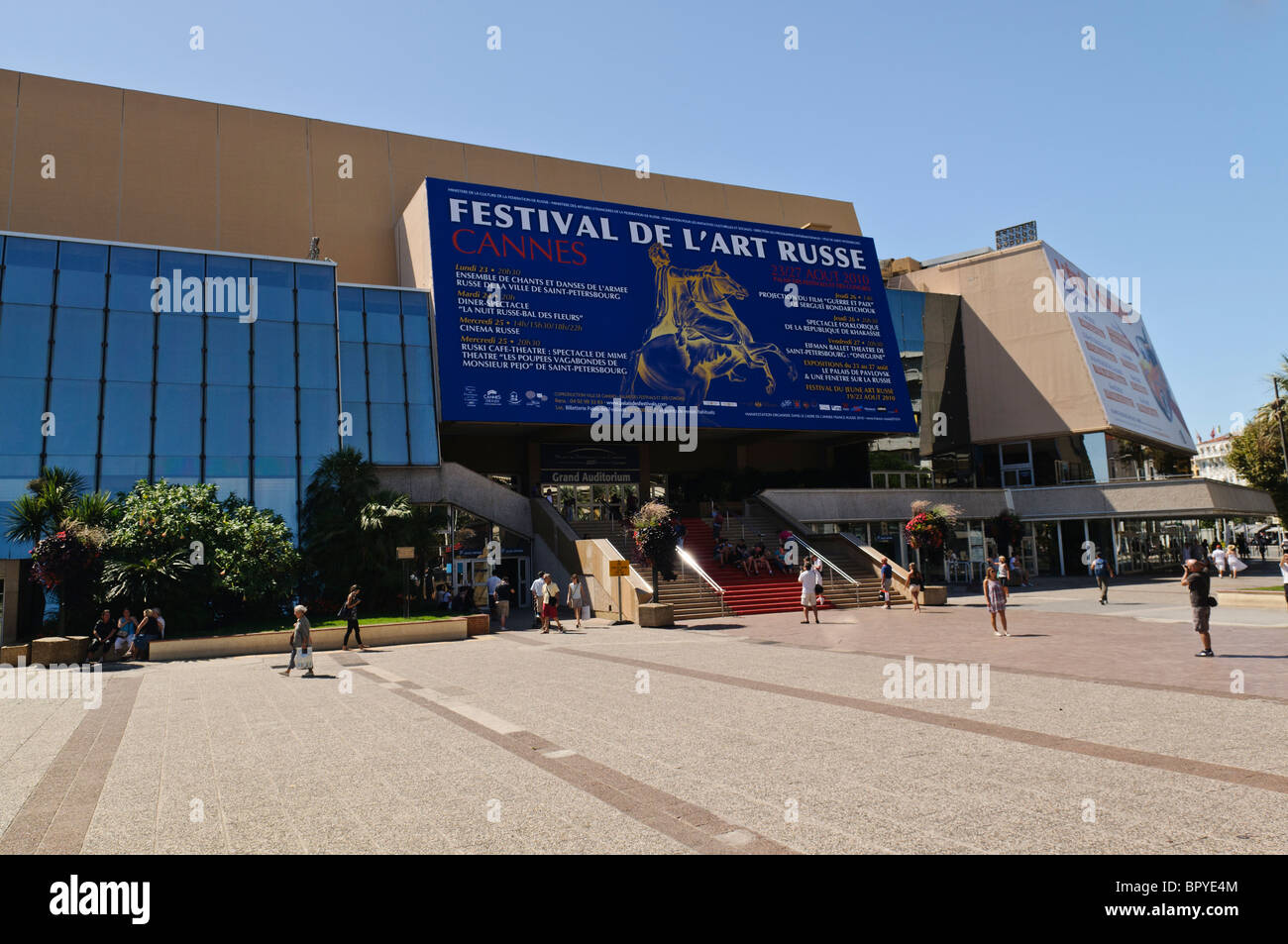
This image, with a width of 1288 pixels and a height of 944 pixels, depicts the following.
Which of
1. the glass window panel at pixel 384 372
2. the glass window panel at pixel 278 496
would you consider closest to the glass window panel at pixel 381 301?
the glass window panel at pixel 384 372

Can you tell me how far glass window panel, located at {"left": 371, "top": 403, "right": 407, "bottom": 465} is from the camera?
101 feet

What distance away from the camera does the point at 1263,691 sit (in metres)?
10.2

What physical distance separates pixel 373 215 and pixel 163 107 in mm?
9504

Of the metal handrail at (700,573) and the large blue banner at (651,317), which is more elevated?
the large blue banner at (651,317)

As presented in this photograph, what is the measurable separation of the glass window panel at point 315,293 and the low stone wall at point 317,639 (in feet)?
47.6

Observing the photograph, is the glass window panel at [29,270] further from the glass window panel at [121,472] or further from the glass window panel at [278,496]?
the glass window panel at [278,496]

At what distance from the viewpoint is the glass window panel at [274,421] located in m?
29.0

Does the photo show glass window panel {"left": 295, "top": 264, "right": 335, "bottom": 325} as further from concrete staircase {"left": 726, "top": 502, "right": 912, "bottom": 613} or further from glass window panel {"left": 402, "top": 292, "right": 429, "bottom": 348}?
concrete staircase {"left": 726, "top": 502, "right": 912, "bottom": 613}

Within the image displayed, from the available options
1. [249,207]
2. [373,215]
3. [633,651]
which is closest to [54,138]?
[249,207]

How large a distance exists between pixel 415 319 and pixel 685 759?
29239 millimetres

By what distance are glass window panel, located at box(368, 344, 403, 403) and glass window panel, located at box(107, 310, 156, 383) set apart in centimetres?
745

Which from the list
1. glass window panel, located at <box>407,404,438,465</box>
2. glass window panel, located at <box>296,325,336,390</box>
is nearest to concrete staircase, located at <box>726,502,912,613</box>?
glass window panel, located at <box>407,404,438,465</box>

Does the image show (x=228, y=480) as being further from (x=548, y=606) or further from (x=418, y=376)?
(x=548, y=606)

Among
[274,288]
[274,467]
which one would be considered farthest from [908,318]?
[274,467]
